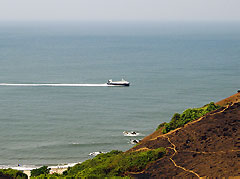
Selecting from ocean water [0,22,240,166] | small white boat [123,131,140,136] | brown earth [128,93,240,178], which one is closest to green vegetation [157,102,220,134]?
brown earth [128,93,240,178]

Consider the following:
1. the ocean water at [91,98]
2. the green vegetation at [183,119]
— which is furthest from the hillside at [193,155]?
the ocean water at [91,98]

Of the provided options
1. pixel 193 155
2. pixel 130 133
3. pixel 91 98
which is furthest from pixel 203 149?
pixel 91 98

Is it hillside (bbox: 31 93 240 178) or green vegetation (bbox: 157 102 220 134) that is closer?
hillside (bbox: 31 93 240 178)

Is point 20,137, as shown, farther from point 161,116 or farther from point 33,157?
point 161,116

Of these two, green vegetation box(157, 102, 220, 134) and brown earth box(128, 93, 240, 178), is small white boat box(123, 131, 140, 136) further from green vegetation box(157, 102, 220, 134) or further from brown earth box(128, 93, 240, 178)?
brown earth box(128, 93, 240, 178)

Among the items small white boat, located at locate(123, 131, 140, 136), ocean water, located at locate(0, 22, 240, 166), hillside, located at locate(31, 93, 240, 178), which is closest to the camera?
hillside, located at locate(31, 93, 240, 178)

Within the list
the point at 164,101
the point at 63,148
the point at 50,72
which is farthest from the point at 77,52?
the point at 63,148

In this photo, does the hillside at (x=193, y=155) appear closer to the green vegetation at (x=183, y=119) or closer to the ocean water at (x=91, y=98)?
the green vegetation at (x=183, y=119)

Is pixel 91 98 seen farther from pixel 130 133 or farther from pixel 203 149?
pixel 203 149
